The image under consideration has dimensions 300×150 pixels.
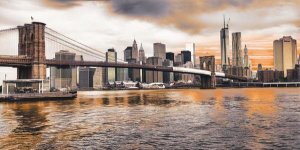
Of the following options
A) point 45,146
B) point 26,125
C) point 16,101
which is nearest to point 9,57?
point 16,101

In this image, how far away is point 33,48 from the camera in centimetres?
10938

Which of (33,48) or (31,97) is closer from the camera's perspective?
(31,97)

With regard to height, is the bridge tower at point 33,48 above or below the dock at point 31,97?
above

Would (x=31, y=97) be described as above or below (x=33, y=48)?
below

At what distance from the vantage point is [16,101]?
83.2m

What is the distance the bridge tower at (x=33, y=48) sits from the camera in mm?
104950

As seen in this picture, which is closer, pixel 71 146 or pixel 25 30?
pixel 71 146

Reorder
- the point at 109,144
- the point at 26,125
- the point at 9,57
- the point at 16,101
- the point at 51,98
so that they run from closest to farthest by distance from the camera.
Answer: the point at 109,144
the point at 26,125
the point at 16,101
the point at 51,98
the point at 9,57

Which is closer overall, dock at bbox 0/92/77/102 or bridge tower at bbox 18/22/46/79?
dock at bbox 0/92/77/102

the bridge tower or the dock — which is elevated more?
the bridge tower

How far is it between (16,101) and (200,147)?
69789 millimetres

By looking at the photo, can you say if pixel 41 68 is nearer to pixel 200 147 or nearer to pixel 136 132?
pixel 136 132

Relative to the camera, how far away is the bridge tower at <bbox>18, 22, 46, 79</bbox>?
104950 mm

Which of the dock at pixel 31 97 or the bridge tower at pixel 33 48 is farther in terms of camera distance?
the bridge tower at pixel 33 48
